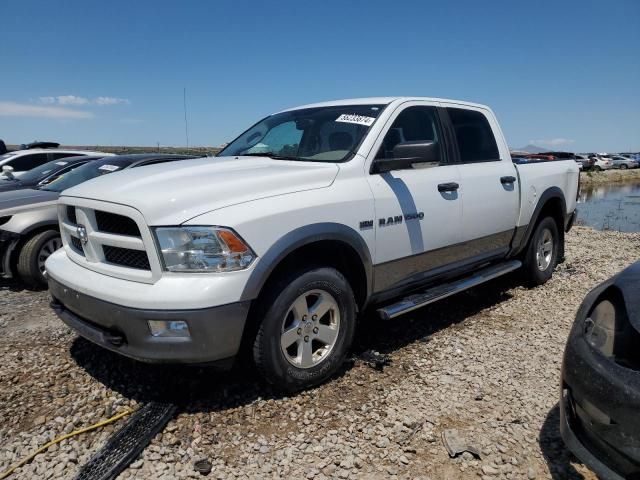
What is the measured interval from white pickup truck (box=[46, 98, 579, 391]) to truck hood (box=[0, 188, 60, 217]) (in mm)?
2409

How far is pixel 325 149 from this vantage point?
376cm

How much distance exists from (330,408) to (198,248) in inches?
51.5

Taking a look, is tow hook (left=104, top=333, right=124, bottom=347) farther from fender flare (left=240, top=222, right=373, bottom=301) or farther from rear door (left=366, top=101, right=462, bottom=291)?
rear door (left=366, top=101, right=462, bottom=291)

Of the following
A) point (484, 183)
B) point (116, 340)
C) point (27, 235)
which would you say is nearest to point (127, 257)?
point (116, 340)

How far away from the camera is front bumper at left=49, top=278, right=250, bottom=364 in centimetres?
259

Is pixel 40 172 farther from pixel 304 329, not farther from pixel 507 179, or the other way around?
pixel 507 179

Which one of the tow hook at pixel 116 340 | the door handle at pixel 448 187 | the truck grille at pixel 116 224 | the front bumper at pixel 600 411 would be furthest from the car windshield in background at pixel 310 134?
the front bumper at pixel 600 411

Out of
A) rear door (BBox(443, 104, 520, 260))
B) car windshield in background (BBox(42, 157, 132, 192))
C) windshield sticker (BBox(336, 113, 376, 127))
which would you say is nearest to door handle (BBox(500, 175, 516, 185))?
rear door (BBox(443, 104, 520, 260))

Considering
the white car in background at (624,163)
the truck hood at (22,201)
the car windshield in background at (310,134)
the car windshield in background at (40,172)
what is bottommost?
the white car in background at (624,163)

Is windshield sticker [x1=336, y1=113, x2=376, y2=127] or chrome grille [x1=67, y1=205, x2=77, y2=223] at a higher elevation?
windshield sticker [x1=336, y1=113, x2=376, y2=127]

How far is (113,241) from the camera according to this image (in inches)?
112

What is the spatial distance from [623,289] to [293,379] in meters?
1.89

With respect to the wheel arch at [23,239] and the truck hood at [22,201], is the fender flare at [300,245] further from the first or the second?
the truck hood at [22,201]

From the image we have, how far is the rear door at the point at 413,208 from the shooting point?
3.46m
